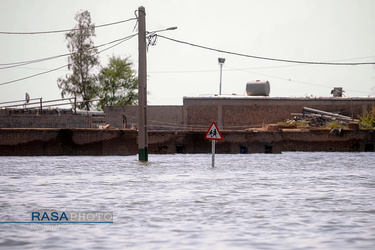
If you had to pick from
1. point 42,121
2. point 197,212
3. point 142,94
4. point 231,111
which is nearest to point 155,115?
point 231,111

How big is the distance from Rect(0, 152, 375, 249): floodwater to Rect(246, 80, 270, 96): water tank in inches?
1621

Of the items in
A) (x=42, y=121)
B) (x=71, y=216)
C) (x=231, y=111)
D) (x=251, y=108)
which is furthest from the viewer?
(x=251, y=108)

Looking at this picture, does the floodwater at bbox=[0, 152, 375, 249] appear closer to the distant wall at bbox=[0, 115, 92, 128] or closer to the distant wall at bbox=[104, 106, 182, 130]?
the distant wall at bbox=[0, 115, 92, 128]

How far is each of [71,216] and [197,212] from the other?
2290mm

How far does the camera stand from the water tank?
206ft

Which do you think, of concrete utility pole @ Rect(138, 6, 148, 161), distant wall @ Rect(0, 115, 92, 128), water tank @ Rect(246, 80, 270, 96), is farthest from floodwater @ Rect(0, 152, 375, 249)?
water tank @ Rect(246, 80, 270, 96)

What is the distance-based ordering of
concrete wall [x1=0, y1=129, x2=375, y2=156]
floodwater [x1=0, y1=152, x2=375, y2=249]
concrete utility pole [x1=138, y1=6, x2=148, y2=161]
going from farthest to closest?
1. concrete wall [x1=0, y1=129, x2=375, y2=156]
2. concrete utility pole [x1=138, y1=6, x2=148, y2=161]
3. floodwater [x1=0, y1=152, x2=375, y2=249]

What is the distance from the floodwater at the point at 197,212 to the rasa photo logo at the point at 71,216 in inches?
9.1

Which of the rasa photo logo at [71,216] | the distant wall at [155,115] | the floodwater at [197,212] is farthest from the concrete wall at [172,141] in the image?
the rasa photo logo at [71,216]

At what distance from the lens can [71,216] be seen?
11703 mm

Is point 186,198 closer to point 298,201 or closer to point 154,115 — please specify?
point 298,201

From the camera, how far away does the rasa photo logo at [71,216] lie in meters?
11.2

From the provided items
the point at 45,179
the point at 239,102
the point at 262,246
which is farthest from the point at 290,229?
the point at 239,102

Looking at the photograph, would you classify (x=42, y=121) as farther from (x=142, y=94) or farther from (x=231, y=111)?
(x=231, y=111)
